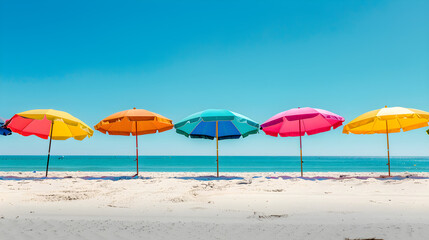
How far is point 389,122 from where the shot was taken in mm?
9805

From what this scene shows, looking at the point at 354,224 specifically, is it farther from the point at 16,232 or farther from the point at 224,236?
the point at 16,232

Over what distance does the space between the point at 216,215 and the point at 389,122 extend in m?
8.51

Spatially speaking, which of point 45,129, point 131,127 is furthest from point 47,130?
point 131,127

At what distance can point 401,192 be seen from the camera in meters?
5.09

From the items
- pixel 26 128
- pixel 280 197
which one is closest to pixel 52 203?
pixel 280 197

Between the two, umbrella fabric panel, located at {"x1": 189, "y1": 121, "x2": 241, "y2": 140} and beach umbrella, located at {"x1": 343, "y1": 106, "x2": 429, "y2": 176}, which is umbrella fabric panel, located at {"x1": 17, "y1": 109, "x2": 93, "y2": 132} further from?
beach umbrella, located at {"x1": 343, "y1": 106, "x2": 429, "y2": 176}

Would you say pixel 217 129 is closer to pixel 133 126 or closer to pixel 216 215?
pixel 133 126

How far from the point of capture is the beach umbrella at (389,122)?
7629 millimetres

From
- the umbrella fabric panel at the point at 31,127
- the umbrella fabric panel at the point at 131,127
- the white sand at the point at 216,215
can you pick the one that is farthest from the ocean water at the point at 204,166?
the white sand at the point at 216,215

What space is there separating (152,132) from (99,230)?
23.5 ft

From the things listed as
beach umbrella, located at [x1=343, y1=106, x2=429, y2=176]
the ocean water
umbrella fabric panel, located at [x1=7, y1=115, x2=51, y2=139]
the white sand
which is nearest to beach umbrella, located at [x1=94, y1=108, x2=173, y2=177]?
umbrella fabric panel, located at [x1=7, y1=115, x2=51, y2=139]

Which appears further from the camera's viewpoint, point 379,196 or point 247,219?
point 379,196

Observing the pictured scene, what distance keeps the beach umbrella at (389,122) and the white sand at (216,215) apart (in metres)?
3.15

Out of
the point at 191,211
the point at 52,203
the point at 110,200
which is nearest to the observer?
the point at 191,211
